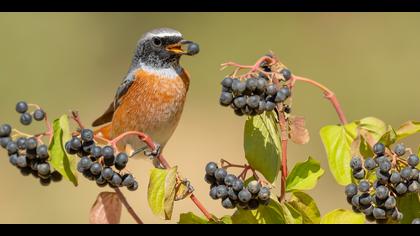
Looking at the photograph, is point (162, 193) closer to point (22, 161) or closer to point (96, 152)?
point (96, 152)

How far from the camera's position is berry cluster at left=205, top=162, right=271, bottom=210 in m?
2.34

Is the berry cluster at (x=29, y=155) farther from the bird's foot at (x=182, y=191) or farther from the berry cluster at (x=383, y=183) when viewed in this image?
the berry cluster at (x=383, y=183)

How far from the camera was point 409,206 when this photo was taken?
8.02ft

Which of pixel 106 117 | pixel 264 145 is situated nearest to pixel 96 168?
pixel 264 145

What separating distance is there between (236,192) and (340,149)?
1.47 ft

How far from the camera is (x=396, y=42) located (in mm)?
9875

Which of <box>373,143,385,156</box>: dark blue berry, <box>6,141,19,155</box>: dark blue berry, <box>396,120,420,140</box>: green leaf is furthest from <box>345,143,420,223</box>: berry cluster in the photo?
<box>6,141,19,155</box>: dark blue berry

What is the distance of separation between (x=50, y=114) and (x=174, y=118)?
4.64m

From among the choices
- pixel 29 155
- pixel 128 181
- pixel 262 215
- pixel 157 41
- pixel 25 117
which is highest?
pixel 157 41

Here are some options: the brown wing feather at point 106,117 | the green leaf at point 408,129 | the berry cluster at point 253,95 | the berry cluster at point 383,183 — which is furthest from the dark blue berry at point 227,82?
the brown wing feather at point 106,117

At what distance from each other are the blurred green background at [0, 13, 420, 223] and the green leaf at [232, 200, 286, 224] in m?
5.36

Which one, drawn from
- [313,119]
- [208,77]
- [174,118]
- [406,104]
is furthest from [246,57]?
[174,118]

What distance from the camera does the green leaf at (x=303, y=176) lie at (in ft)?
8.36
